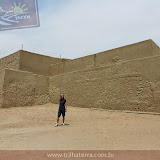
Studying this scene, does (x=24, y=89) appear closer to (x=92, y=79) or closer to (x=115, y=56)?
(x=92, y=79)

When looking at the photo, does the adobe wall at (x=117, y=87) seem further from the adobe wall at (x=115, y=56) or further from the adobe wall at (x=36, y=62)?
the adobe wall at (x=36, y=62)

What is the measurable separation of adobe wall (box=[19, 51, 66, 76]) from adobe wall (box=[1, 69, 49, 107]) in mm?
1074

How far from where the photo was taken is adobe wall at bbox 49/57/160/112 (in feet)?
26.7

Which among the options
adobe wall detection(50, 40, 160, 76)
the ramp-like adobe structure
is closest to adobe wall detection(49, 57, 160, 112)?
the ramp-like adobe structure

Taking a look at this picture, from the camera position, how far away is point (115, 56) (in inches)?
412

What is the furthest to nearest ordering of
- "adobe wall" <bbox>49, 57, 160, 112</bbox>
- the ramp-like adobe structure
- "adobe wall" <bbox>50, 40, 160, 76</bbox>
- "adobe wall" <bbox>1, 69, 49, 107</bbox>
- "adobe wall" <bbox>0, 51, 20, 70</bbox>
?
"adobe wall" <bbox>0, 51, 20, 70</bbox>, "adobe wall" <bbox>1, 69, 49, 107</bbox>, "adobe wall" <bbox>50, 40, 160, 76</bbox>, the ramp-like adobe structure, "adobe wall" <bbox>49, 57, 160, 112</bbox>

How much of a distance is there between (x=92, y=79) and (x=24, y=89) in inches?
224

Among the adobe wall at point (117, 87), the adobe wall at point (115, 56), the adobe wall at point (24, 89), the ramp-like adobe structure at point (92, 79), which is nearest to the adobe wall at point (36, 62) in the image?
the ramp-like adobe structure at point (92, 79)

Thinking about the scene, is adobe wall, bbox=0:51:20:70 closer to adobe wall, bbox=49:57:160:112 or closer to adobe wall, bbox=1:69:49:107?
adobe wall, bbox=1:69:49:107

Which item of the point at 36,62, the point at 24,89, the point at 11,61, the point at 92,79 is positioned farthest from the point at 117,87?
the point at 11,61

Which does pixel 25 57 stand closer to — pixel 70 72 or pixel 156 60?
pixel 70 72
